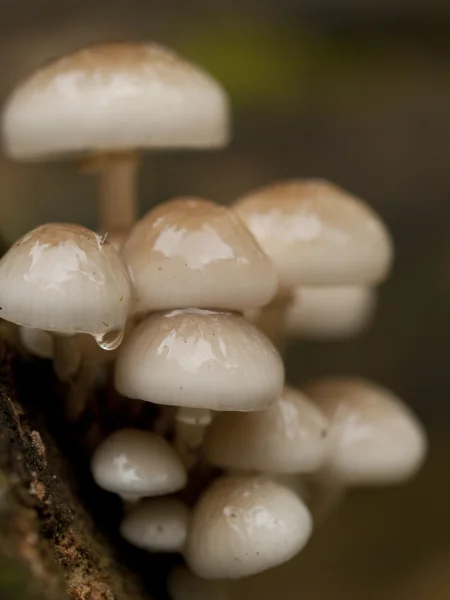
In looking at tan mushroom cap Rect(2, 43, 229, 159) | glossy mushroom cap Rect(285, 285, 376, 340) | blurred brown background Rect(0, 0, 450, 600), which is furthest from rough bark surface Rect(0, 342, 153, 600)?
blurred brown background Rect(0, 0, 450, 600)

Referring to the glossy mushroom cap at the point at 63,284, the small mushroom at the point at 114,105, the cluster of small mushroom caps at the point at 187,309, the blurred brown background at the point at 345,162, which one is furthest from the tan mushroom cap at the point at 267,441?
the blurred brown background at the point at 345,162

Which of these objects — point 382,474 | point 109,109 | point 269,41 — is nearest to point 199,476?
point 382,474

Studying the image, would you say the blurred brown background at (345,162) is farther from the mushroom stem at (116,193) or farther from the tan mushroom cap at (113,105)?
the tan mushroom cap at (113,105)

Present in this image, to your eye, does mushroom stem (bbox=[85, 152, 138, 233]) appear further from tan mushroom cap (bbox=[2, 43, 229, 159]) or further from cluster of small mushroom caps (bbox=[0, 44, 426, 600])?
tan mushroom cap (bbox=[2, 43, 229, 159])

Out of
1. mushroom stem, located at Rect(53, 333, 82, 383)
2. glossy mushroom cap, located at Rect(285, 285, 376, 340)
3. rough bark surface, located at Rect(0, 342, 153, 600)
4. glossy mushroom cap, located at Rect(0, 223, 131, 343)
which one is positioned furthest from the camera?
glossy mushroom cap, located at Rect(285, 285, 376, 340)

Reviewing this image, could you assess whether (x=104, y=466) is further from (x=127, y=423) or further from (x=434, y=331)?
(x=434, y=331)

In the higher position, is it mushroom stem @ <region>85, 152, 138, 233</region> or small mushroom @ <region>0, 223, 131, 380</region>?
small mushroom @ <region>0, 223, 131, 380</region>

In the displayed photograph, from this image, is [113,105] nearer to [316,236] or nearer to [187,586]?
[316,236]

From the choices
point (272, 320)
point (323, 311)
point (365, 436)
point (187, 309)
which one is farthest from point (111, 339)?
point (323, 311)
